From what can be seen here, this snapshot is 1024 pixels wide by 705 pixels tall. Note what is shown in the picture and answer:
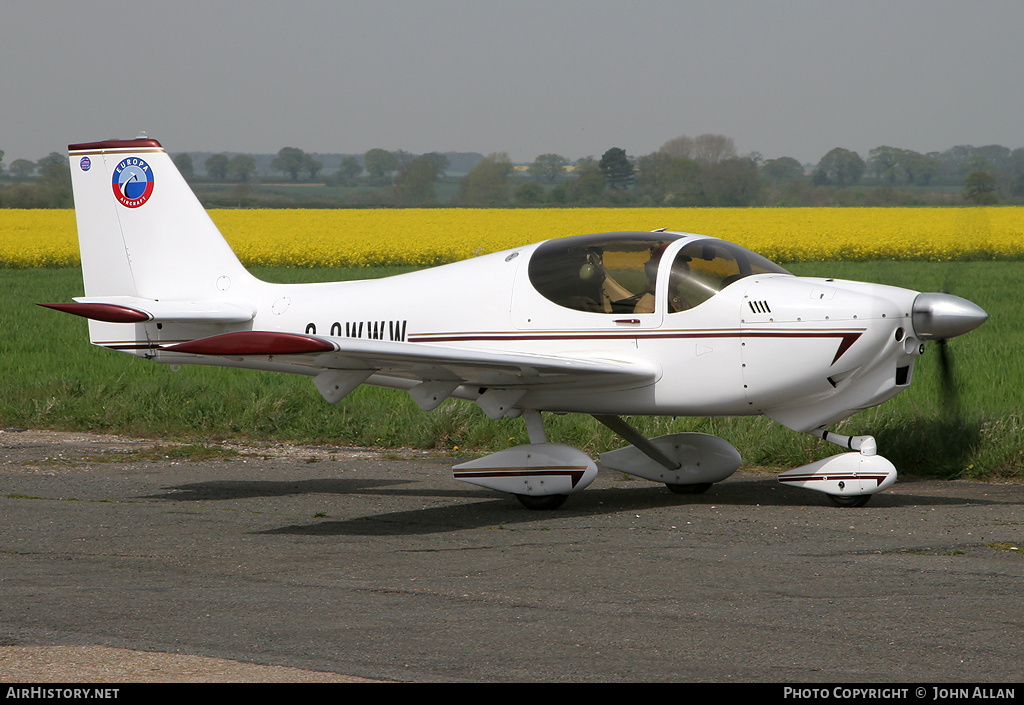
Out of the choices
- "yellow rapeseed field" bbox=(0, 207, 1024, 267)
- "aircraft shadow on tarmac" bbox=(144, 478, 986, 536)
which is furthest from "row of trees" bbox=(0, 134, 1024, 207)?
"aircraft shadow on tarmac" bbox=(144, 478, 986, 536)

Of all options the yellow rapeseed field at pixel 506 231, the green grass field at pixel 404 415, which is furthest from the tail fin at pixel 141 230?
the yellow rapeseed field at pixel 506 231

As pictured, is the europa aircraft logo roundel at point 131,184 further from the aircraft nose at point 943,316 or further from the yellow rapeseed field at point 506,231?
the yellow rapeseed field at point 506,231

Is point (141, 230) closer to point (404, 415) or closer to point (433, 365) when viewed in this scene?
point (404, 415)

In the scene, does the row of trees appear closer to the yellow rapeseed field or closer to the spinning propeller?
the yellow rapeseed field

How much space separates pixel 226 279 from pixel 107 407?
380 centimetres

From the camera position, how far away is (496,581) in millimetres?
6305

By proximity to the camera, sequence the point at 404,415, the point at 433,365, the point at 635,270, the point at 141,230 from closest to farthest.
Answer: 1. the point at 433,365
2. the point at 635,270
3. the point at 141,230
4. the point at 404,415

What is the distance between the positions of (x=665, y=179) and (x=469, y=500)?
148ft

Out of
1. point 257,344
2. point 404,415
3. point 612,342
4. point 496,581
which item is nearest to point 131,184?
point 404,415

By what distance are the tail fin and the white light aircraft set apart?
0.57 metres

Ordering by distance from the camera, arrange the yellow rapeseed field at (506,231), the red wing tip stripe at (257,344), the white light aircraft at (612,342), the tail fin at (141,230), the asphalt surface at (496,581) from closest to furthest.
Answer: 1. the asphalt surface at (496,581)
2. the red wing tip stripe at (257,344)
3. the white light aircraft at (612,342)
4. the tail fin at (141,230)
5. the yellow rapeseed field at (506,231)

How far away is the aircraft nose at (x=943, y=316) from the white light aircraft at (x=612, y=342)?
14 mm

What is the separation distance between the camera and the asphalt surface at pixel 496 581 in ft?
15.5

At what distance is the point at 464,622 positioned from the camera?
5.39m
